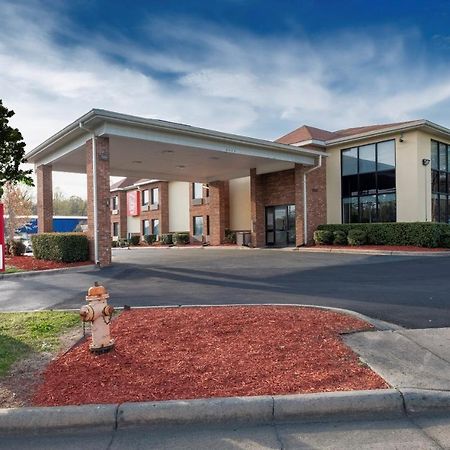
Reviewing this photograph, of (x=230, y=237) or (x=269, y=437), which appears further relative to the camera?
(x=230, y=237)

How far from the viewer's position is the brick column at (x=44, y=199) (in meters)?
18.4

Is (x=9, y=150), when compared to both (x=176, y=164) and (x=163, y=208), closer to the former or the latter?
A: (x=176, y=164)

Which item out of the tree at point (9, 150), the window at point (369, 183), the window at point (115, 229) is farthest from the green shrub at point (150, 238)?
the tree at point (9, 150)

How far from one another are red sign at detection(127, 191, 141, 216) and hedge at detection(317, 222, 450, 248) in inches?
895

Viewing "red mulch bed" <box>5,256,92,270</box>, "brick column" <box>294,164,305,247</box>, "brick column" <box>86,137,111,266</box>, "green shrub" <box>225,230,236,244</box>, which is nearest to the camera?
"red mulch bed" <box>5,256,92,270</box>

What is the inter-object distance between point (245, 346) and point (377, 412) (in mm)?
1745

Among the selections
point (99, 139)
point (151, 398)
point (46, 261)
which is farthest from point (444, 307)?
point (46, 261)

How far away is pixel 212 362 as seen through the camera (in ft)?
14.1

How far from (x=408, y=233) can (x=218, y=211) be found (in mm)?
13113

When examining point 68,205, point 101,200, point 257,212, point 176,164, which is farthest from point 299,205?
point 68,205

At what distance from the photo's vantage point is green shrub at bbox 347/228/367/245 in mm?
19328

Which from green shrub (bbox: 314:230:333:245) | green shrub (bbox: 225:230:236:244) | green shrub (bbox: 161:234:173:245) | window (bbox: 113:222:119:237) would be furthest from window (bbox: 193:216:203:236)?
window (bbox: 113:222:119:237)

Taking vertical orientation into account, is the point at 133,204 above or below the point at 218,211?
above

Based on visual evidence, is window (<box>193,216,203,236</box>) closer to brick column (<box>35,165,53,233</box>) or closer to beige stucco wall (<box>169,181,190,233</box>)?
beige stucco wall (<box>169,181,190,233</box>)
